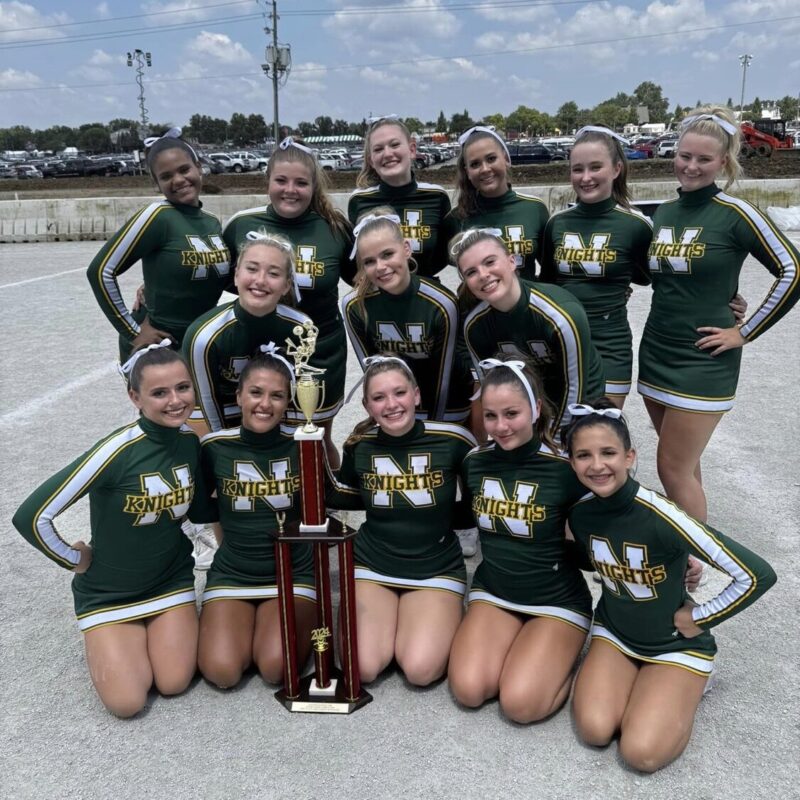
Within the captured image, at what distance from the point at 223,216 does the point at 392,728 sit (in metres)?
16.1

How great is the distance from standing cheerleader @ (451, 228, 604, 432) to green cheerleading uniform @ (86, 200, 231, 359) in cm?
133


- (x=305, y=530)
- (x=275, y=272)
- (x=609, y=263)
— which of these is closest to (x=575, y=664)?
(x=305, y=530)

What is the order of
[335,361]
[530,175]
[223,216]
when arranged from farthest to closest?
[530,175]
[223,216]
[335,361]

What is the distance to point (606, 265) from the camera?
3.70 meters

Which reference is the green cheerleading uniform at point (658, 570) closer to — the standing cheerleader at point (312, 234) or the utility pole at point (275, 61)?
the standing cheerleader at point (312, 234)

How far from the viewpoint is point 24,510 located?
3.02m

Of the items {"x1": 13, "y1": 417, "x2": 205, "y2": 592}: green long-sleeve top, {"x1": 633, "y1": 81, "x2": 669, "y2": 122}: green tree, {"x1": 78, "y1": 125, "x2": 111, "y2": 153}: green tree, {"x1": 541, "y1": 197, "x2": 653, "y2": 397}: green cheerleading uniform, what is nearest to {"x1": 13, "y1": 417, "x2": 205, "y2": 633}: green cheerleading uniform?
{"x1": 13, "y1": 417, "x2": 205, "y2": 592}: green long-sleeve top

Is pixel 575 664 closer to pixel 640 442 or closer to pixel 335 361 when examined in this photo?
pixel 335 361

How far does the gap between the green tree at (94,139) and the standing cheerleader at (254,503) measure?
330 feet

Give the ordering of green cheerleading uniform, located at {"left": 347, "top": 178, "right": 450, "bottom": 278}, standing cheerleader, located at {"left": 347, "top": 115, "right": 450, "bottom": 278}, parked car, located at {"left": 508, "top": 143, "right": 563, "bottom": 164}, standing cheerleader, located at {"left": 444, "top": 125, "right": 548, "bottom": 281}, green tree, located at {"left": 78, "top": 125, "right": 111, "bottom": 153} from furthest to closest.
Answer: green tree, located at {"left": 78, "top": 125, "right": 111, "bottom": 153}
parked car, located at {"left": 508, "top": 143, "right": 563, "bottom": 164}
green cheerleading uniform, located at {"left": 347, "top": 178, "right": 450, "bottom": 278}
standing cheerleader, located at {"left": 347, "top": 115, "right": 450, "bottom": 278}
standing cheerleader, located at {"left": 444, "top": 125, "right": 548, "bottom": 281}

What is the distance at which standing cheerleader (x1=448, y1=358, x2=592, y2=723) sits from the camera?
9.88 ft

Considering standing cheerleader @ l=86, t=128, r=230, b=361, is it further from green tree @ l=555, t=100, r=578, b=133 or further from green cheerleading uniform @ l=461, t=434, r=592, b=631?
green tree @ l=555, t=100, r=578, b=133

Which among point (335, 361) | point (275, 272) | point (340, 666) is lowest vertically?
point (340, 666)

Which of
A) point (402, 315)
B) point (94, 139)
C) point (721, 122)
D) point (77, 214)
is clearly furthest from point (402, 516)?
point (94, 139)
